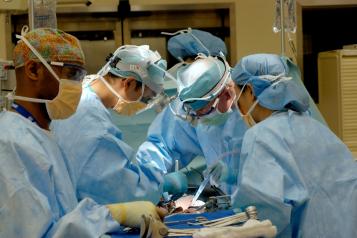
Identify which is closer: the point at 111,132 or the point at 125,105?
the point at 111,132

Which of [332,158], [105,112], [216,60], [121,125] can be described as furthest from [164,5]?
[332,158]

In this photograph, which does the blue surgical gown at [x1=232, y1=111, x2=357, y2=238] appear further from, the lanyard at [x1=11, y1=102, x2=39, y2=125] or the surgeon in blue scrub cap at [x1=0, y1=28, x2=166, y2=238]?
the lanyard at [x1=11, y1=102, x2=39, y2=125]

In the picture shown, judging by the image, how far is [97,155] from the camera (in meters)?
2.11

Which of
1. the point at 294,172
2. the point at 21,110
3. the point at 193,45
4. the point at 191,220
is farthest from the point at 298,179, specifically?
the point at 193,45

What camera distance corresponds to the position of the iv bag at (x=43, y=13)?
2402mm

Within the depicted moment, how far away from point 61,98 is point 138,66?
A: 70 centimetres

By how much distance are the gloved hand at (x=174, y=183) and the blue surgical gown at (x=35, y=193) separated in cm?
94

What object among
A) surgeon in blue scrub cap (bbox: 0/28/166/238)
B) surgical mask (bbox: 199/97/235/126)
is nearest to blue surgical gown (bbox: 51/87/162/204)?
surgeon in blue scrub cap (bbox: 0/28/166/238)

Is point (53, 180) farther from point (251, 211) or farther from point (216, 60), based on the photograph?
point (216, 60)

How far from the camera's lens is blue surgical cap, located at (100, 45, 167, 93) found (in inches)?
93.3

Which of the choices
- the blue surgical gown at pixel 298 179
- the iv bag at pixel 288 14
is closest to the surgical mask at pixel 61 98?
the blue surgical gown at pixel 298 179

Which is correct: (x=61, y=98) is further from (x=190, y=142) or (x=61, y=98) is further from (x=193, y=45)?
(x=190, y=142)

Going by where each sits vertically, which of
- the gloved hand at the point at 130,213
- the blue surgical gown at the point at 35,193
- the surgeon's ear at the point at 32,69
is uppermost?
the surgeon's ear at the point at 32,69

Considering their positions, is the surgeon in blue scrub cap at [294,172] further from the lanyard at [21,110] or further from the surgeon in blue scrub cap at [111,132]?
the lanyard at [21,110]
